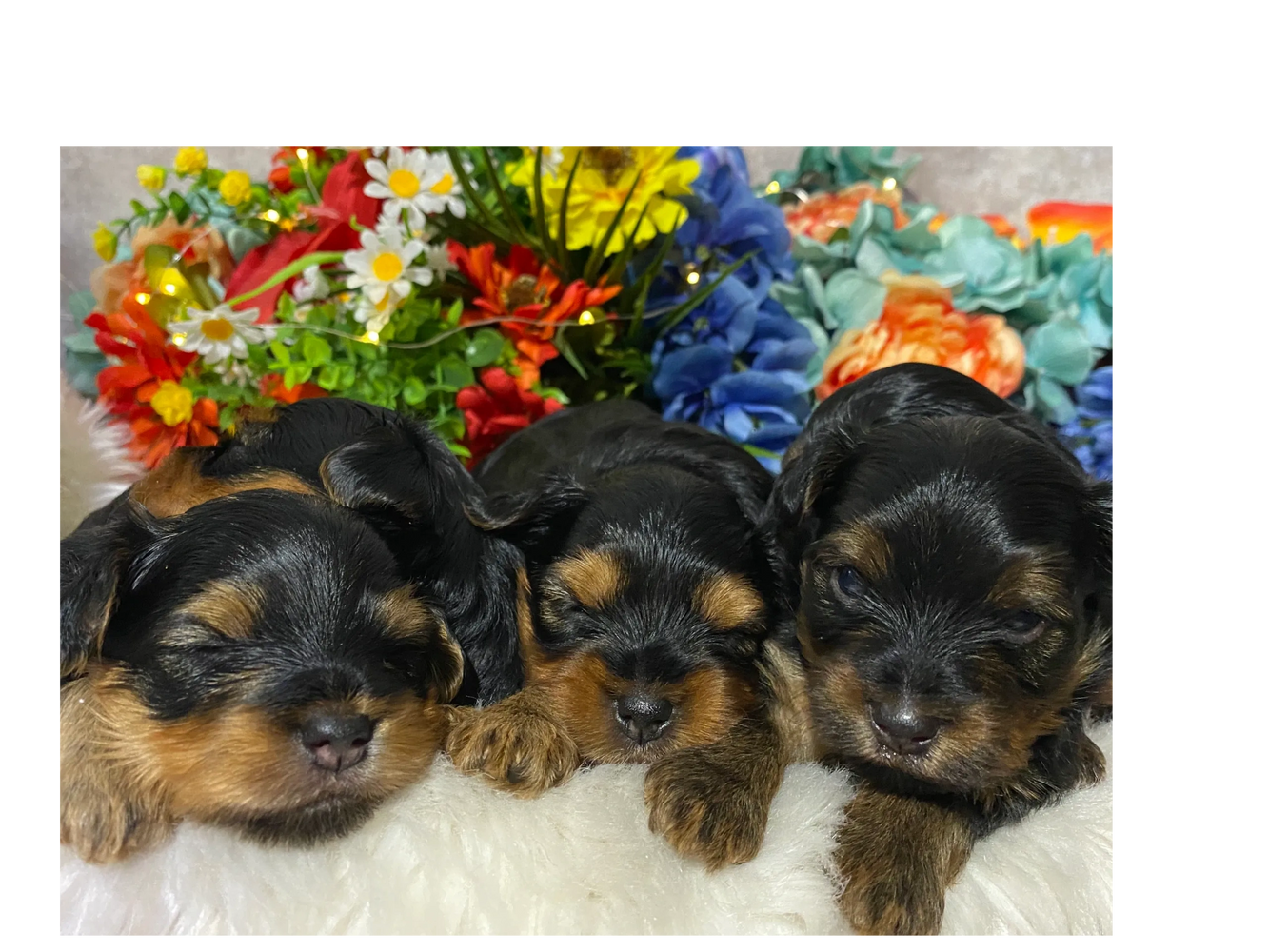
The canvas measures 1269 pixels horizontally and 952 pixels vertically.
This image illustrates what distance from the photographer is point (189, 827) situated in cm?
133

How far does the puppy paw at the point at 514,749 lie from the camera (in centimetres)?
149

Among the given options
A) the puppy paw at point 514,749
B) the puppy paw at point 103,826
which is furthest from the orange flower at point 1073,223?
the puppy paw at point 103,826

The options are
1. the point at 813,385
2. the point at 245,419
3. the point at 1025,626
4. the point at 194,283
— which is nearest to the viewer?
the point at 1025,626

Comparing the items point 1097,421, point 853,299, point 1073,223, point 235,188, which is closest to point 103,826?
point 235,188

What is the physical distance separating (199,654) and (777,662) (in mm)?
999

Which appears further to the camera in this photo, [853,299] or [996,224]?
[996,224]

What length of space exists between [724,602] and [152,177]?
2082mm

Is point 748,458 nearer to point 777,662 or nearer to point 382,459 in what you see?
point 777,662

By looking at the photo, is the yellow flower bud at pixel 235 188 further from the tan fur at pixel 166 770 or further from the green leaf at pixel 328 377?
the tan fur at pixel 166 770

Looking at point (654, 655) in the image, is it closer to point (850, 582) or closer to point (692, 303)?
point (850, 582)

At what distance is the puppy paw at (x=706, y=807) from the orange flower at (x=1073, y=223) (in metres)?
2.74

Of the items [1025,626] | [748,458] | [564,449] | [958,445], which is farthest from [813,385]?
[1025,626]

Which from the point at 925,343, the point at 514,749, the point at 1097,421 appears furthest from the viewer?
the point at 1097,421

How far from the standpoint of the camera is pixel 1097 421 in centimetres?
290
